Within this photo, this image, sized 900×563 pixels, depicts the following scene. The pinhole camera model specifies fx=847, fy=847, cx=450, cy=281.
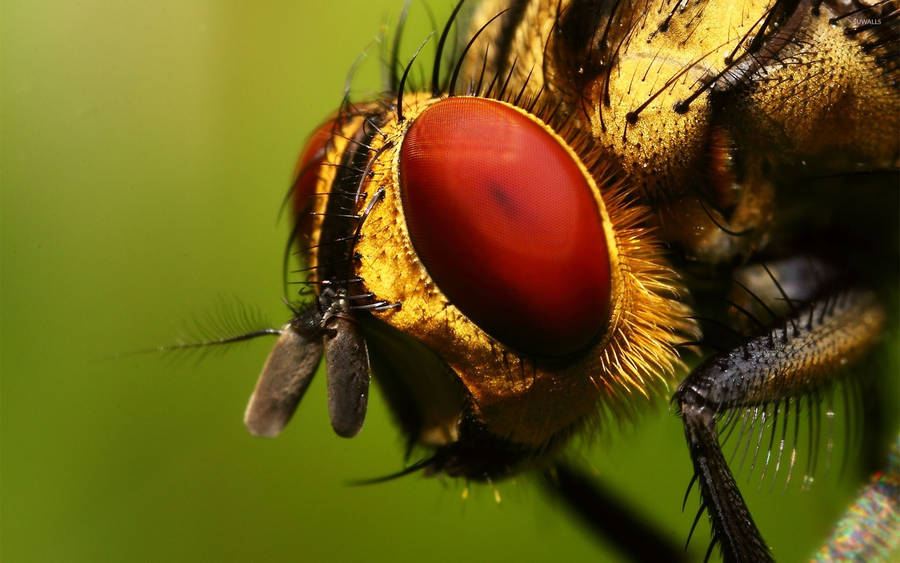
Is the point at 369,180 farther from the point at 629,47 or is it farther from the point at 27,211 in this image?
the point at 27,211

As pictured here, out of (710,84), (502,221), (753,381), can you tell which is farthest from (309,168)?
(753,381)

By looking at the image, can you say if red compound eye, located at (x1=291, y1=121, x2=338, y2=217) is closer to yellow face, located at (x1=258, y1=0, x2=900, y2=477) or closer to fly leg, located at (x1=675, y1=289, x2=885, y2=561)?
yellow face, located at (x1=258, y1=0, x2=900, y2=477)

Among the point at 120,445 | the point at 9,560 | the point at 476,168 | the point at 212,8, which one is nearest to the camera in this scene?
the point at 476,168

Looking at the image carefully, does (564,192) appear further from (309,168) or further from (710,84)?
(309,168)

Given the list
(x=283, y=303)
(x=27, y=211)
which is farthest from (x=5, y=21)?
(x=283, y=303)

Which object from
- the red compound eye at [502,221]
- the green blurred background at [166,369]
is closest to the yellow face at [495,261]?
the red compound eye at [502,221]

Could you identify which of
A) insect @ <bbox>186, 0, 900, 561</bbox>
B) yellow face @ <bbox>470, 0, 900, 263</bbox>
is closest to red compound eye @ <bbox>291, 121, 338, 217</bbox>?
insect @ <bbox>186, 0, 900, 561</bbox>
